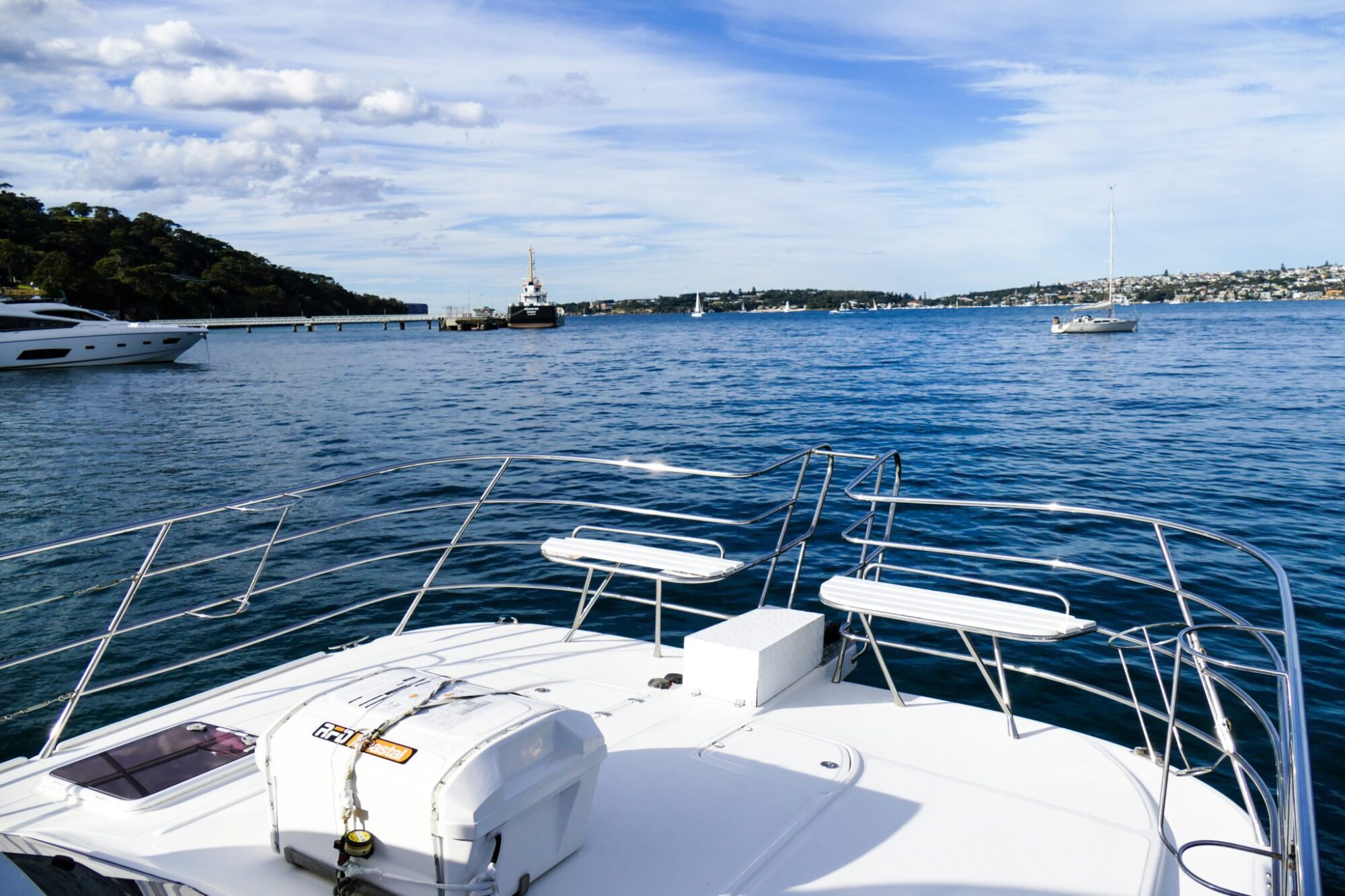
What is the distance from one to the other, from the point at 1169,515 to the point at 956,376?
2546cm

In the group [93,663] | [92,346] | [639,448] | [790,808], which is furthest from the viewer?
[92,346]

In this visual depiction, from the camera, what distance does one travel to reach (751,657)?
4039mm

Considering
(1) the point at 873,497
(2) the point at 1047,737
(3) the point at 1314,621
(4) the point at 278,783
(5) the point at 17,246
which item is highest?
(5) the point at 17,246

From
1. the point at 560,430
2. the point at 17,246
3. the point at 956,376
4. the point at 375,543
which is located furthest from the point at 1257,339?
the point at 17,246

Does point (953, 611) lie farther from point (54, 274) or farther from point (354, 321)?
point (354, 321)

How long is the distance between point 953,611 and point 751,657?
0.93 m

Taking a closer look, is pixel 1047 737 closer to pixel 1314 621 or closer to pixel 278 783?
pixel 278 783

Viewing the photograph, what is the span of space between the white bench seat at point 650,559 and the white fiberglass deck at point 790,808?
617mm

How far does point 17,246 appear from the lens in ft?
244

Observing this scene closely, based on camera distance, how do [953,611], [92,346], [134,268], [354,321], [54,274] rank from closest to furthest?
[953,611]
[92,346]
[54,274]
[134,268]
[354,321]

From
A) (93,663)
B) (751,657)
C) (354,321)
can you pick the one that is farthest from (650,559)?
(354,321)

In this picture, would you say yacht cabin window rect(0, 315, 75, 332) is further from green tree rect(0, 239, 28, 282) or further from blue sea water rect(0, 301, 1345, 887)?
green tree rect(0, 239, 28, 282)

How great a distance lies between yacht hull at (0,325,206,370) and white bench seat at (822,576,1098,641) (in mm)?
51857

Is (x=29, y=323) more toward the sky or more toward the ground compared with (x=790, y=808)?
more toward the sky
